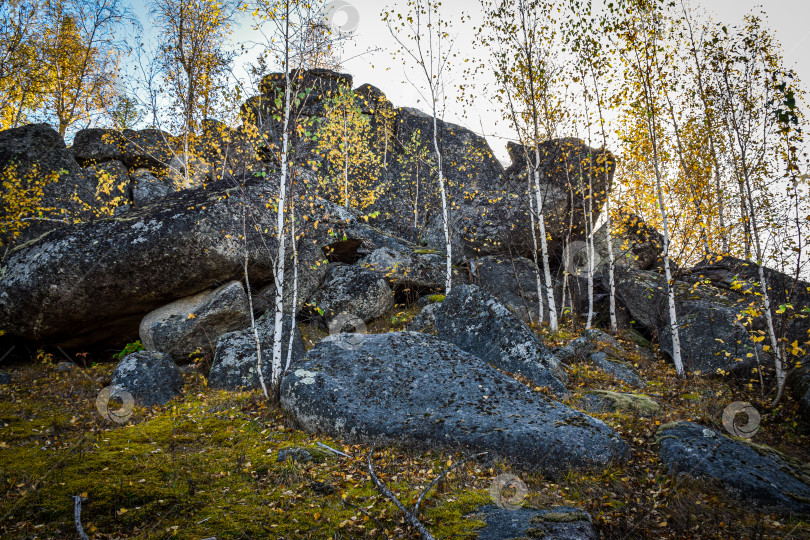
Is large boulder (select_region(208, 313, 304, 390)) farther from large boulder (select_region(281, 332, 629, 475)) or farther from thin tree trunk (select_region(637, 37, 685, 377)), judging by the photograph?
thin tree trunk (select_region(637, 37, 685, 377))

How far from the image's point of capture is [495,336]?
9500mm

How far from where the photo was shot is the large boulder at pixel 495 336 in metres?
8.72

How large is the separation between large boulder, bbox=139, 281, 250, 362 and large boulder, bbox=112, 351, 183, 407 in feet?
4.54

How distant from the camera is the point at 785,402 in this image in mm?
8648

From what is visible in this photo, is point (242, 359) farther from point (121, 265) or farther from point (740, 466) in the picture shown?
point (740, 466)

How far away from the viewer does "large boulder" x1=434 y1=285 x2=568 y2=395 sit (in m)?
8.72

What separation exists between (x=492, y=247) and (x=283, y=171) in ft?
32.6

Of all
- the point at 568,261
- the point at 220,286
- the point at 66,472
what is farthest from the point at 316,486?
the point at 568,261

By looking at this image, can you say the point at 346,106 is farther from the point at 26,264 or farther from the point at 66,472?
the point at 66,472

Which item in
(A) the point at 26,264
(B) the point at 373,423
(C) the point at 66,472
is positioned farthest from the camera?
(A) the point at 26,264

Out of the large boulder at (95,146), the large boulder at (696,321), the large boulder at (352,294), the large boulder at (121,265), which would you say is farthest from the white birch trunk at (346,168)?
the large boulder at (696,321)

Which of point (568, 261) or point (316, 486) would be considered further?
point (568, 261)

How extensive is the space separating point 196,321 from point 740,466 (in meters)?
12.0

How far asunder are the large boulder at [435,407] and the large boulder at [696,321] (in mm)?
6302
